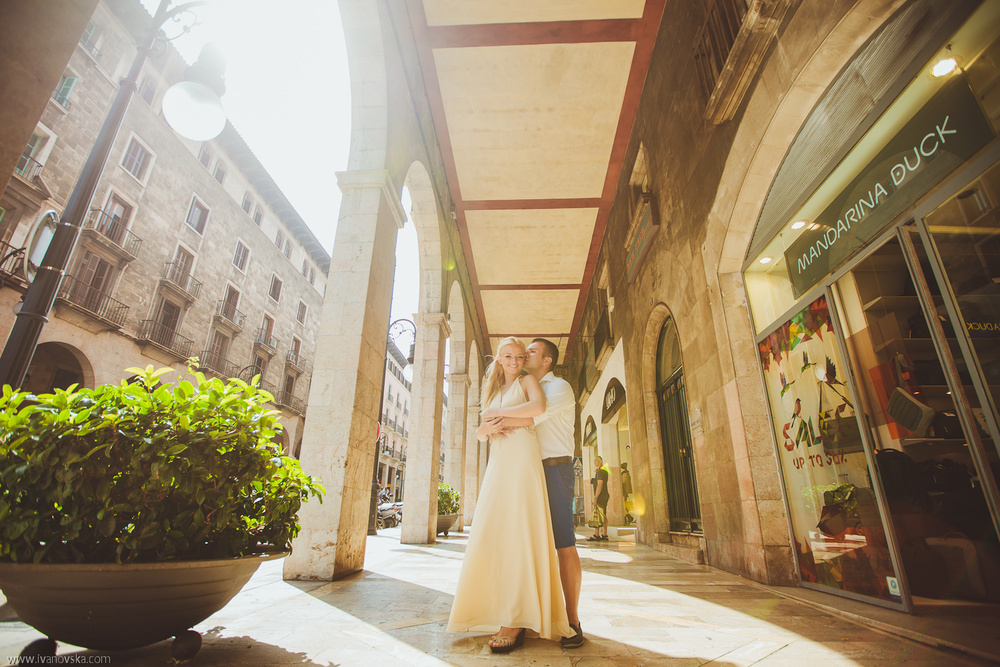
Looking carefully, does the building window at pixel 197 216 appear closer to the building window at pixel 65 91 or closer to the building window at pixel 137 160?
the building window at pixel 137 160

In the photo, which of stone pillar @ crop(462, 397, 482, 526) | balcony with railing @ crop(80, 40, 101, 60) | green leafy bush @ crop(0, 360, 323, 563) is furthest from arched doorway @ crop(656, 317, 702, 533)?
balcony with railing @ crop(80, 40, 101, 60)

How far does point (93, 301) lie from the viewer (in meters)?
13.7

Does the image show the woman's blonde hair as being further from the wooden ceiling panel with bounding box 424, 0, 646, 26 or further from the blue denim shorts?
the wooden ceiling panel with bounding box 424, 0, 646, 26

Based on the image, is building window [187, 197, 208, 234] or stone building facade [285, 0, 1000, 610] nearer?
stone building facade [285, 0, 1000, 610]

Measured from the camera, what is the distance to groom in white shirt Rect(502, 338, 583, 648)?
2268 millimetres

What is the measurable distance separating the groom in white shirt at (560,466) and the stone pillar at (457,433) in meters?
9.56

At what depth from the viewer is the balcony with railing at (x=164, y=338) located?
608 inches

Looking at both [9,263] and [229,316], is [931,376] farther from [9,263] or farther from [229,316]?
[229,316]

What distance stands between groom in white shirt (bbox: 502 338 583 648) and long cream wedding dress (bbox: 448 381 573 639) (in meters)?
0.07

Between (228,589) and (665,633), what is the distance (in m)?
2.04

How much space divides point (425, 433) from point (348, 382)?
4.32 m

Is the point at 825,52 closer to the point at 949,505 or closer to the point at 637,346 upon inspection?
the point at 949,505

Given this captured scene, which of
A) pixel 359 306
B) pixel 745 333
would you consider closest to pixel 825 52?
pixel 745 333

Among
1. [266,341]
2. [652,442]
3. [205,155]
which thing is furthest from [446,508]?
[205,155]
